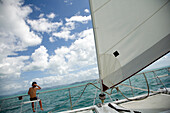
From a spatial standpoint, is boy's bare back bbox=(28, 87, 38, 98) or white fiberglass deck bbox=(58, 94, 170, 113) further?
boy's bare back bbox=(28, 87, 38, 98)

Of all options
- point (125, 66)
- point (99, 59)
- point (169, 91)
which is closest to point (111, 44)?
point (99, 59)

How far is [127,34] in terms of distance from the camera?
1519 millimetres

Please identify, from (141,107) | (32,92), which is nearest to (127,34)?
(141,107)

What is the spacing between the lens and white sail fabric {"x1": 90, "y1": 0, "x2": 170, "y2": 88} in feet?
4.52

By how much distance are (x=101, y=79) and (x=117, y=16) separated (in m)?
1.10

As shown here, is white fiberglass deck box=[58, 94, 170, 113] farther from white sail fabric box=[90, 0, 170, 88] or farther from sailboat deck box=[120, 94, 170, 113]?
white sail fabric box=[90, 0, 170, 88]

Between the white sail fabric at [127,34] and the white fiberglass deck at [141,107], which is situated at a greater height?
the white sail fabric at [127,34]

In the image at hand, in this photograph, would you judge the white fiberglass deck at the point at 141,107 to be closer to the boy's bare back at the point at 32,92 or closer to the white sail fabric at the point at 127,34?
the white sail fabric at the point at 127,34

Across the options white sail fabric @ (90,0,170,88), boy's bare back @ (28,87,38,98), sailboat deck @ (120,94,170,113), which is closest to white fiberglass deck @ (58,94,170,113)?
sailboat deck @ (120,94,170,113)

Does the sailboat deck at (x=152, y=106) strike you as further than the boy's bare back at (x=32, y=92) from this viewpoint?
No

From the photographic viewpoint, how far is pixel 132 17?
4.83 ft

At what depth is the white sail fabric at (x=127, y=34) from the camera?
1.38 meters

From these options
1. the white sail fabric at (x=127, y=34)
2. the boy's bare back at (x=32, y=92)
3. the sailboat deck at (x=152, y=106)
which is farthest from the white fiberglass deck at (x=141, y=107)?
the boy's bare back at (x=32, y=92)

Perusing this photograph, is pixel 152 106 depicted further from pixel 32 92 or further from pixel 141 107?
pixel 32 92
